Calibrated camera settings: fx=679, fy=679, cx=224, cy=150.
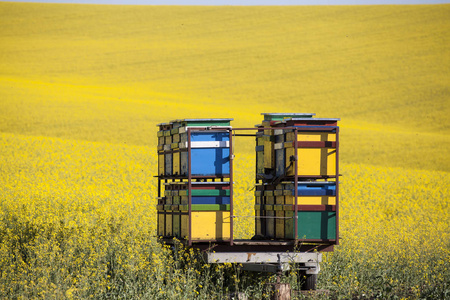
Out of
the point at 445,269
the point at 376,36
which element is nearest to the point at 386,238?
the point at 445,269

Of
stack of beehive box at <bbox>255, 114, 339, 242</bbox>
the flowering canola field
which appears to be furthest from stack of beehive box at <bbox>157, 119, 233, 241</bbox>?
stack of beehive box at <bbox>255, 114, 339, 242</bbox>

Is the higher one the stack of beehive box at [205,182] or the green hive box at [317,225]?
the stack of beehive box at [205,182]

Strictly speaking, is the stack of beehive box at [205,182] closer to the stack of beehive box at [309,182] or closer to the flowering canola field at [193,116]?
the flowering canola field at [193,116]

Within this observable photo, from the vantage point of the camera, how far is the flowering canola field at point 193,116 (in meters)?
10.6

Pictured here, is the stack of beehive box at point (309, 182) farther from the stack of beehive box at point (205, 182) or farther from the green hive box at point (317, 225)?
the stack of beehive box at point (205, 182)

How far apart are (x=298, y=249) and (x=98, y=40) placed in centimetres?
5398

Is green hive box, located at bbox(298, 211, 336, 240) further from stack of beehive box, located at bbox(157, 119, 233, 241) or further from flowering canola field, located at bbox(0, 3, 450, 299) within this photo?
stack of beehive box, located at bbox(157, 119, 233, 241)

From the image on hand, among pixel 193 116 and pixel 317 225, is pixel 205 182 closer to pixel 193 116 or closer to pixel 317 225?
pixel 317 225

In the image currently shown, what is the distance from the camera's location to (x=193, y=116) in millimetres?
35594

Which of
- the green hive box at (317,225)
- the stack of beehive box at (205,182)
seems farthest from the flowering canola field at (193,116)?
the green hive box at (317,225)

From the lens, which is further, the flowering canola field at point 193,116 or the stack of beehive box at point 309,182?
the flowering canola field at point 193,116

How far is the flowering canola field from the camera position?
10.6 metres

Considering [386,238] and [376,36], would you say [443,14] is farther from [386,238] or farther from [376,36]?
[386,238]

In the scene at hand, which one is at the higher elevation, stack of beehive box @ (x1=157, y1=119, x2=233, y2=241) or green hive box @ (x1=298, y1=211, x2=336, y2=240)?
stack of beehive box @ (x1=157, y1=119, x2=233, y2=241)
